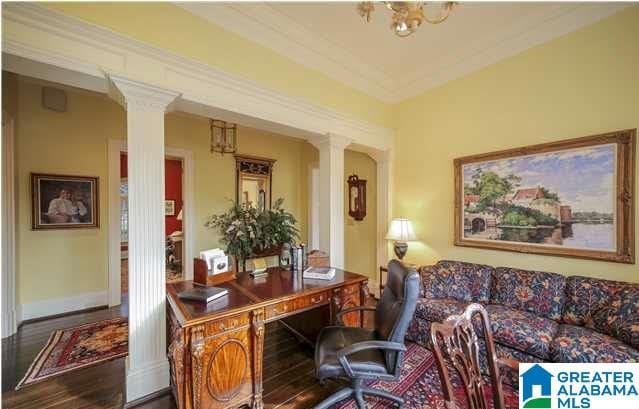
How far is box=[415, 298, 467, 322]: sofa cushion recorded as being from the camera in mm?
2662

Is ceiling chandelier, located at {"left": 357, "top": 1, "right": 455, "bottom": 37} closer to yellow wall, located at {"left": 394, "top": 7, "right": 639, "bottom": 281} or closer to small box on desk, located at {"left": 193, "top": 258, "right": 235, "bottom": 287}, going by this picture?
yellow wall, located at {"left": 394, "top": 7, "right": 639, "bottom": 281}

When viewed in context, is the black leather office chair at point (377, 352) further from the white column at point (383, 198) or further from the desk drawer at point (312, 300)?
the white column at point (383, 198)

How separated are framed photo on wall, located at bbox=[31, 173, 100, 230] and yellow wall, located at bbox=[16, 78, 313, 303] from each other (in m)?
0.07

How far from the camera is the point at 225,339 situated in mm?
1865

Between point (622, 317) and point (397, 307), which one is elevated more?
point (397, 307)

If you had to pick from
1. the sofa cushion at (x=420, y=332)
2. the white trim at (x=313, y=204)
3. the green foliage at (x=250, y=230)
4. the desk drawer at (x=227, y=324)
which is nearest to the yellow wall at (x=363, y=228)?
the white trim at (x=313, y=204)

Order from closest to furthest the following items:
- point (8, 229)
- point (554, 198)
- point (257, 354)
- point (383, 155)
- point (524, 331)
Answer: point (257, 354) < point (524, 331) < point (554, 198) < point (8, 229) < point (383, 155)

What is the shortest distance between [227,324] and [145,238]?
3.08 ft

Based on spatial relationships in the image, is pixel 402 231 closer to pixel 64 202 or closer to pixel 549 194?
pixel 549 194

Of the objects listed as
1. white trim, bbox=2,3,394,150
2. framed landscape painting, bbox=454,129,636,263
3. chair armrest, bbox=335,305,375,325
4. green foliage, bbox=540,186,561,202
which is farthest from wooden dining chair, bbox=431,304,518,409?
white trim, bbox=2,3,394,150

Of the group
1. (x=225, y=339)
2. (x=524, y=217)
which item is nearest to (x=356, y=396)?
(x=225, y=339)

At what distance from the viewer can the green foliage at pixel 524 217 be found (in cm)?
273

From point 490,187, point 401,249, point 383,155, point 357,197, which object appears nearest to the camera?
point 490,187

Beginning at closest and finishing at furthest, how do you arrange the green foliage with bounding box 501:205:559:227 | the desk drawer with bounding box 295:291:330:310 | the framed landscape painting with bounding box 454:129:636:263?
the desk drawer with bounding box 295:291:330:310
the framed landscape painting with bounding box 454:129:636:263
the green foliage with bounding box 501:205:559:227
